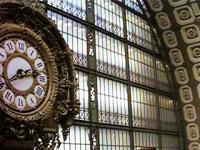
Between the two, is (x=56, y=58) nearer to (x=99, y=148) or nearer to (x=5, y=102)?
(x=5, y=102)

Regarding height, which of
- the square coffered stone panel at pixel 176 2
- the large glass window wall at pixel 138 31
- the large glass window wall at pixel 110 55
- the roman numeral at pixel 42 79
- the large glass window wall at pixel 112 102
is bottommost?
the roman numeral at pixel 42 79

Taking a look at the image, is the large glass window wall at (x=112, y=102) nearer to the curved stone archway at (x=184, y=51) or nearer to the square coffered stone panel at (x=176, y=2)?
the curved stone archway at (x=184, y=51)

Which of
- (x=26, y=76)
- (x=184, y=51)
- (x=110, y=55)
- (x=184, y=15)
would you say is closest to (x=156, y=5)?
(x=184, y=15)

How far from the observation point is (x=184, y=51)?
24422 mm

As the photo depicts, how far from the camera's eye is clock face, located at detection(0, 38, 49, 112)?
631 cm

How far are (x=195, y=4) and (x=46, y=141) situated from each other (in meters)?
18.0

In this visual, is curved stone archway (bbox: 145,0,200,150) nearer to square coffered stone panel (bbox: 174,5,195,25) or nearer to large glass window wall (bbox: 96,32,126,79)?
square coffered stone panel (bbox: 174,5,195,25)

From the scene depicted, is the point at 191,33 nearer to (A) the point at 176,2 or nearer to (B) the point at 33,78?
(A) the point at 176,2

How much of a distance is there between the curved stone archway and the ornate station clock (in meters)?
17.2

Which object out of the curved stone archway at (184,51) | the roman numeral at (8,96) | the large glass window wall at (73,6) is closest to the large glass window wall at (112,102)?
the large glass window wall at (73,6)

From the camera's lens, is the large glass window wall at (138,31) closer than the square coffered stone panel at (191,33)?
A: Yes

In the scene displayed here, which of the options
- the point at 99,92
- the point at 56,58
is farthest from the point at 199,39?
the point at 56,58

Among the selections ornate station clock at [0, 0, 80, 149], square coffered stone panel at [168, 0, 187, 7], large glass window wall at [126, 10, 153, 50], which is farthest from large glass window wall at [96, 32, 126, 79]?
ornate station clock at [0, 0, 80, 149]

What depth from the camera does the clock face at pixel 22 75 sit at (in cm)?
631
